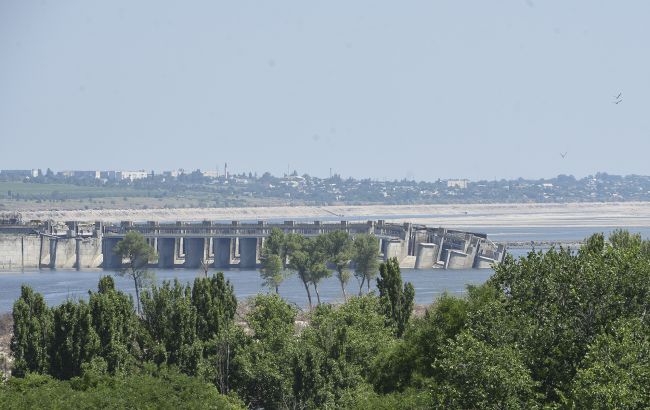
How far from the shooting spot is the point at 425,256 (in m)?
180

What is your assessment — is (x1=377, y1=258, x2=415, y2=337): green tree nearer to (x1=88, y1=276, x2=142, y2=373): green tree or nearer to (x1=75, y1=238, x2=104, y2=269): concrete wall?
(x1=88, y1=276, x2=142, y2=373): green tree

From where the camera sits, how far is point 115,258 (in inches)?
6841

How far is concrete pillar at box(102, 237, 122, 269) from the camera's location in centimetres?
17412

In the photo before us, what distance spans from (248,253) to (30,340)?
119648 millimetres

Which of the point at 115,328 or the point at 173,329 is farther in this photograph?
the point at 173,329

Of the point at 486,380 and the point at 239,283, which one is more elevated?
the point at 486,380

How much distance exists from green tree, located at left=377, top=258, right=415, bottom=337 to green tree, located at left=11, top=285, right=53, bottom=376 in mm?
15412

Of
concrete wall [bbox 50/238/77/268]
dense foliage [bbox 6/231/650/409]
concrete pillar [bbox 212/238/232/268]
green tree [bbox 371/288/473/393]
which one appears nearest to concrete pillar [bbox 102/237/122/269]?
concrete wall [bbox 50/238/77/268]

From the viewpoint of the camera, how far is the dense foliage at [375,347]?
40.6 m

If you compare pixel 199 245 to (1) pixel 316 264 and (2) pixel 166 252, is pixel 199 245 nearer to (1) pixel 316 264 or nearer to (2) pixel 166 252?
(2) pixel 166 252

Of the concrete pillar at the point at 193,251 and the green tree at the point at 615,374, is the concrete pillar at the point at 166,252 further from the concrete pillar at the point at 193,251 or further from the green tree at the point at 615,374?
the green tree at the point at 615,374

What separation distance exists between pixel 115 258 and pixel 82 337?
116276mm

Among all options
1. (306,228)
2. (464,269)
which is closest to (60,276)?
(306,228)

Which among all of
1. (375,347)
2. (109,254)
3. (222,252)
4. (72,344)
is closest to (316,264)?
(375,347)
